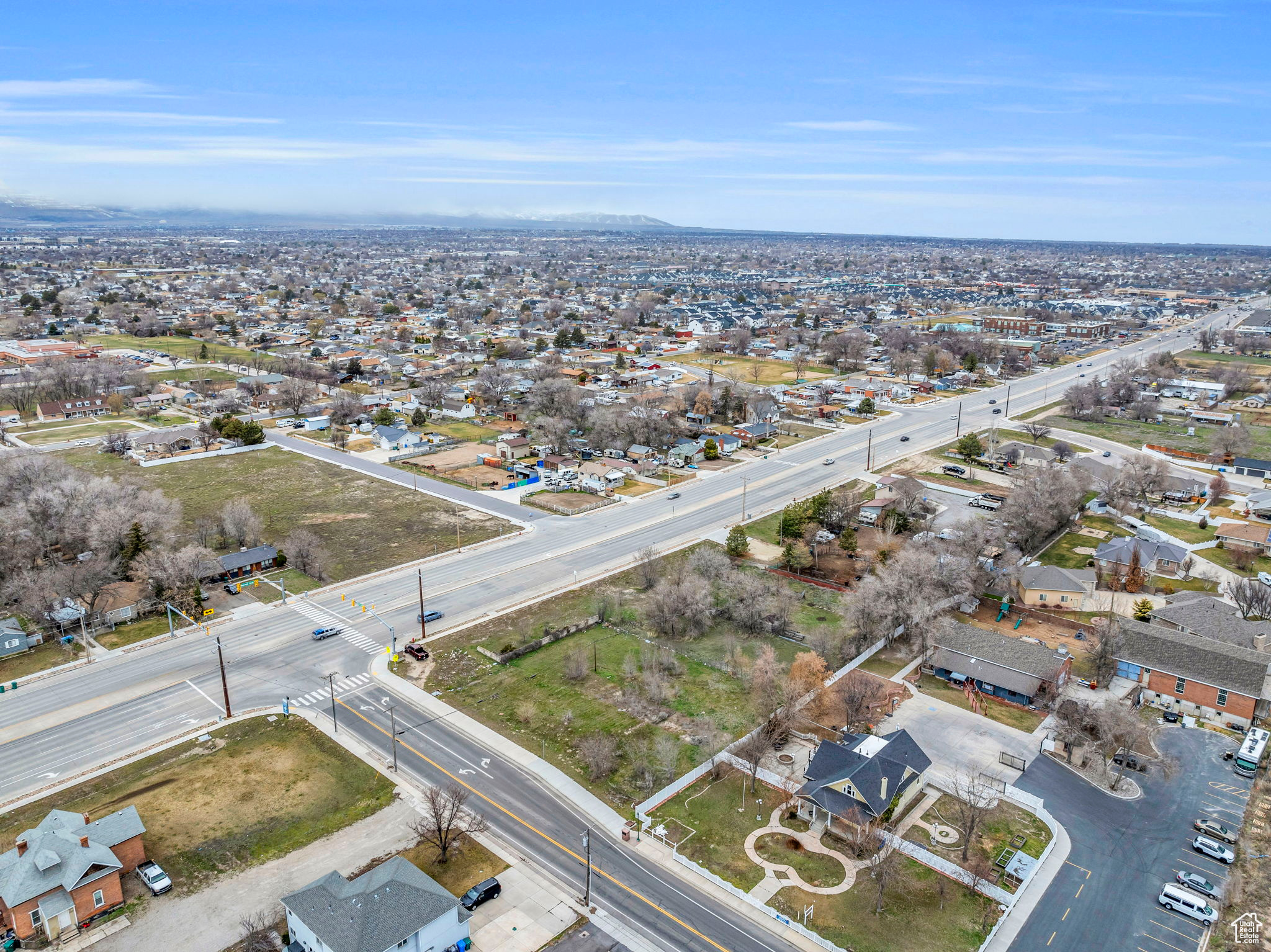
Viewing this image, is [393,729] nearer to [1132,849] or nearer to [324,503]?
[1132,849]

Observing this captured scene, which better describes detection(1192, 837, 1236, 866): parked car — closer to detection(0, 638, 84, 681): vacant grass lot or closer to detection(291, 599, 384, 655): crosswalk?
detection(291, 599, 384, 655): crosswalk

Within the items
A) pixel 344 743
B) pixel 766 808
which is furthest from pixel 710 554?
pixel 344 743

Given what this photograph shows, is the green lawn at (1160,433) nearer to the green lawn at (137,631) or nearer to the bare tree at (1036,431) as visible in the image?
the bare tree at (1036,431)

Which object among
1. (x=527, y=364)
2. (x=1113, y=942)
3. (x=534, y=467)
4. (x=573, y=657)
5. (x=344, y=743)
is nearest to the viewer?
(x=1113, y=942)

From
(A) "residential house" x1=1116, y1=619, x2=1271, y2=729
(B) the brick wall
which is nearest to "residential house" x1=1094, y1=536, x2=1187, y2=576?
(A) "residential house" x1=1116, y1=619, x2=1271, y2=729

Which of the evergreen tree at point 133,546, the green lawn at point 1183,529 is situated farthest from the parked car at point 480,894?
the green lawn at point 1183,529

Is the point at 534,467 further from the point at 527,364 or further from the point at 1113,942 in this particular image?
the point at 1113,942
